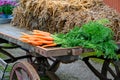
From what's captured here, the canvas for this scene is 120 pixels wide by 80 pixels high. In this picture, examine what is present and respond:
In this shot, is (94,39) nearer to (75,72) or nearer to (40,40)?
(40,40)

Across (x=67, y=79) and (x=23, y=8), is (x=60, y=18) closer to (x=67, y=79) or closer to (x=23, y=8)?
(x=23, y=8)

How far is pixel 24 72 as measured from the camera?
4262 millimetres

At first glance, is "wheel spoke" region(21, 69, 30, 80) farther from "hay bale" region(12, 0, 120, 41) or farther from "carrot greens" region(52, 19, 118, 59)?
"hay bale" region(12, 0, 120, 41)

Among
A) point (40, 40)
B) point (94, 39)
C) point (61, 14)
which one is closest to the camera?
point (94, 39)

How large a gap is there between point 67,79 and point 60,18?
145 cm

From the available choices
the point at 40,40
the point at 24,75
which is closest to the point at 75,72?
the point at 24,75

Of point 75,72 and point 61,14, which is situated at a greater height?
point 61,14

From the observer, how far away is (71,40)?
388cm

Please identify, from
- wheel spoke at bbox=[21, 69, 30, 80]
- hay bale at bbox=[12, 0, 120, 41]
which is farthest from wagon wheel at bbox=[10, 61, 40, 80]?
hay bale at bbox=[12, 0, 120, 41]

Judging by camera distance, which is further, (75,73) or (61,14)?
(75,73)

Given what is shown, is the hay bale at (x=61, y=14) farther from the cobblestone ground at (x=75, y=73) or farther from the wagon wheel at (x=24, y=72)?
the cobblestone ground at (x=75, y=73)

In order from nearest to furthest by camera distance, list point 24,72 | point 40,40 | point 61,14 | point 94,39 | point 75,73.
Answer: point 94,39 < point 40,40 < point 24,72 < point 61,14 < point 75,73

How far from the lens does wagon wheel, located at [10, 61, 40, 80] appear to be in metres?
4.03

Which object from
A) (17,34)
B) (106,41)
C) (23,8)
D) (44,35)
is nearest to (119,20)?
(106,41)
